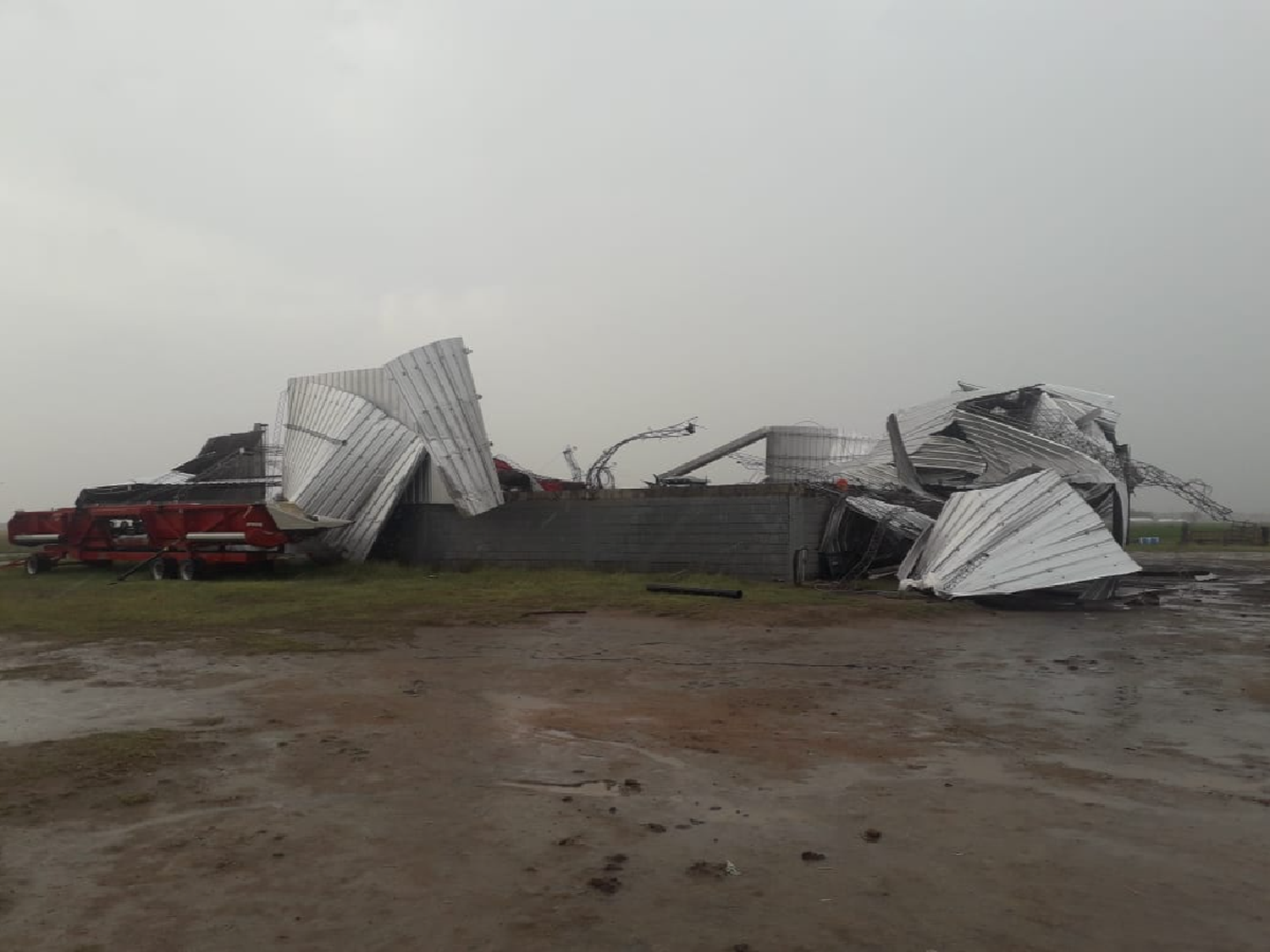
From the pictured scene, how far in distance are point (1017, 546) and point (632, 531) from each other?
803cm

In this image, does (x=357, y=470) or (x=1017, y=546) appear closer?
(x=1017, y=546)

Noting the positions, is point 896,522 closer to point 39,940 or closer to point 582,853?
point 582,853

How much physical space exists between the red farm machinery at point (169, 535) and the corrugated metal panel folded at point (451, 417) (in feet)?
9.57

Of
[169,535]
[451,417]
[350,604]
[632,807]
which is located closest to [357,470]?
[451,417]

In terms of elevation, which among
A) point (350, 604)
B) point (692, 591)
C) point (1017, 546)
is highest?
point (1017, 546)

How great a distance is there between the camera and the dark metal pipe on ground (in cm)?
1538

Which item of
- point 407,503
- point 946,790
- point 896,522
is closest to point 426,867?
point 946,790

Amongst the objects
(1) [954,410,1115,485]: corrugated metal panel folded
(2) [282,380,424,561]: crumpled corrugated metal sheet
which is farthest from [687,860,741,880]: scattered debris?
(1) [954,410,1115,485]: corrugated metal panel folded

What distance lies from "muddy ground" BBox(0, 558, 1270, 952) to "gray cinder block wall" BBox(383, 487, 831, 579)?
9.43 metres

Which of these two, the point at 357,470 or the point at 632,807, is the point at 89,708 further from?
the point at 357,470

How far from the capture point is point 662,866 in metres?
3.96

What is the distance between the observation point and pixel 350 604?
14.9 m

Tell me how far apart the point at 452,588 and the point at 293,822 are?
13150 millimetres

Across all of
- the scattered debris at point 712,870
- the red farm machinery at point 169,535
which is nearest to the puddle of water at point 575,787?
the scattered debris at point 712,870
